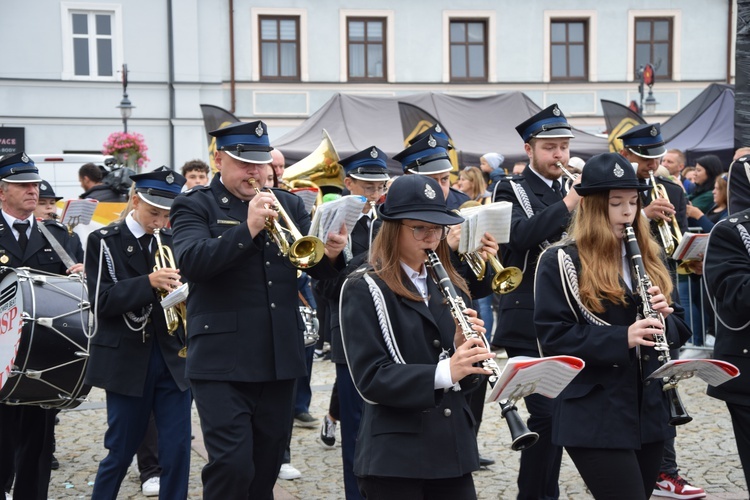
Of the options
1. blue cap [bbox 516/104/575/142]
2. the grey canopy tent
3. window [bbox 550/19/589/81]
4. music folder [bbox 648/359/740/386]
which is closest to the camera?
music folder [bbox 648/359/740/386]

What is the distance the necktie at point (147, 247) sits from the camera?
586 centimetres

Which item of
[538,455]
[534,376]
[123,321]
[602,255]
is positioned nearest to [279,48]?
[123,321]

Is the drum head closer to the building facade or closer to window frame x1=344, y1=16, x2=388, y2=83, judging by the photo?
the building facade

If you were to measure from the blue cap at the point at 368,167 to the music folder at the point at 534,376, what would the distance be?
331 cm

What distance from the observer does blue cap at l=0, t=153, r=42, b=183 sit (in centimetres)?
657

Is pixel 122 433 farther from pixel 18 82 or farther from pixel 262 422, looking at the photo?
pixel 18 82

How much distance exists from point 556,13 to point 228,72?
9.37 m

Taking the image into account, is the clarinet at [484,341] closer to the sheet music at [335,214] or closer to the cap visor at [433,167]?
the sheet music at [335,214]

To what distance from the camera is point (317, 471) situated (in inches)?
285

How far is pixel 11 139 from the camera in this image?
1074 inches

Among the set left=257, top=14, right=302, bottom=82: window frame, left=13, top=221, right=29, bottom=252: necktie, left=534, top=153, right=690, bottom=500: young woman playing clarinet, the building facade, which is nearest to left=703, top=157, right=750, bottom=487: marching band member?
left=534, top=153, right=690, bottom=500: young woman playing clarinet

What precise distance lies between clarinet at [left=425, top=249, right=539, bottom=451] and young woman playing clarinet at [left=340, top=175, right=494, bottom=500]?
30 mm

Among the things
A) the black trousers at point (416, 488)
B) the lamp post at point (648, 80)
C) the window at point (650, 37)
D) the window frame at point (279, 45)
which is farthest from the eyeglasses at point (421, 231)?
the window at point (650, 37)

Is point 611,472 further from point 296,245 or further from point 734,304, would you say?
point 296,245
